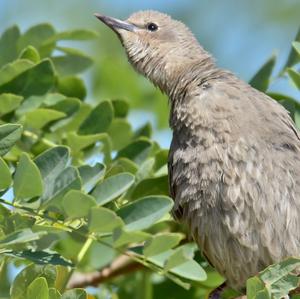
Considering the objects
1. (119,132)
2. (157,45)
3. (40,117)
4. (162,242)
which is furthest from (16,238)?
(157,45)

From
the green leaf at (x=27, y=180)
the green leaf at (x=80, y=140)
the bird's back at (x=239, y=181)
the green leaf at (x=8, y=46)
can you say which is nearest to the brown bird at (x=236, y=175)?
the bird's back at (x=239, y=181)

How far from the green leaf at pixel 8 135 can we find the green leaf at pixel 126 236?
54cm

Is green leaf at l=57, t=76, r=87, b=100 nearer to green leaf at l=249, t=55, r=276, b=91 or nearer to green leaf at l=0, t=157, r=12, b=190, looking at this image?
green leaf at l=249, t=55, r=276, b=91

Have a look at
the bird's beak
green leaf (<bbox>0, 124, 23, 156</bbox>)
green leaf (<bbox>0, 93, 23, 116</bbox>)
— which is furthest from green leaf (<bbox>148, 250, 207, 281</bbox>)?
the bird's beak

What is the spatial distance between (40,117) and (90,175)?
72cm

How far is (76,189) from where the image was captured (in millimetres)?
3797

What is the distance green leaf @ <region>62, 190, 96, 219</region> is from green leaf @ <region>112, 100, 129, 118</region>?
54.0 inches

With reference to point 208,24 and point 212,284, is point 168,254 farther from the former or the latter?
point 208,24

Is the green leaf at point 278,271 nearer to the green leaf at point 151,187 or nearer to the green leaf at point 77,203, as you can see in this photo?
the green leaf at point 77,203

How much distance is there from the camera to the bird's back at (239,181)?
14.6 ft

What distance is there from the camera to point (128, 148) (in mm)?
4730

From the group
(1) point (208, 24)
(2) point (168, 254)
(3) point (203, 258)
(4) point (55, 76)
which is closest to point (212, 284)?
A: (3) point (203, 258)

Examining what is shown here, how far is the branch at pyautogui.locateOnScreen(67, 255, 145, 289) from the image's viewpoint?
504cm

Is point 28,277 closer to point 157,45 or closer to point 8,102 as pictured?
point 8,102
